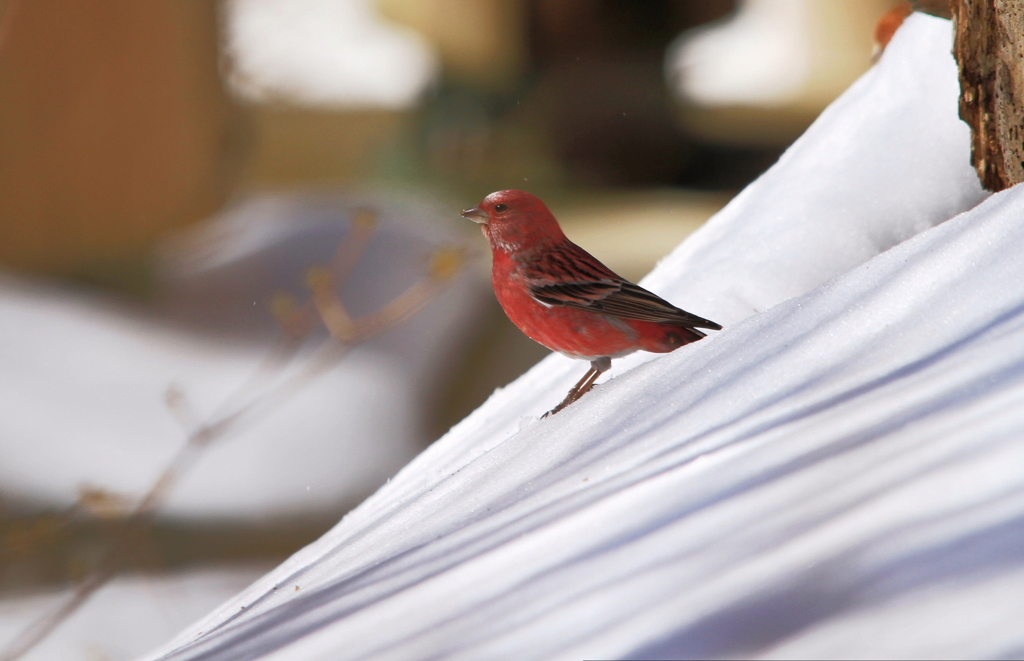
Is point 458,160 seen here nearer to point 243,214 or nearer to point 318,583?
point 243,214

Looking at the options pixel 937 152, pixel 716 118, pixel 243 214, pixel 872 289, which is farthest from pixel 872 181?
pixel 243 214

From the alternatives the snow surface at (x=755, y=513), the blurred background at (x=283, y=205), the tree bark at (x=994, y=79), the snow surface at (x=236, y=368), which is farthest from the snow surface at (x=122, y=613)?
the tree bark at (x=994, y=79)

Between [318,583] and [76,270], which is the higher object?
[76,270]

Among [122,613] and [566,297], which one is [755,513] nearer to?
[566,297]

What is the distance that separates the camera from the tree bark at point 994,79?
56 centimetres

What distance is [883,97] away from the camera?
86 cm

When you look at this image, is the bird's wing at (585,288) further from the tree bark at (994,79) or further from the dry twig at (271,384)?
the dry twig at (271,384)

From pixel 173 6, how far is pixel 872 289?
7.75 ft

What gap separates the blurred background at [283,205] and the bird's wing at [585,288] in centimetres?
142

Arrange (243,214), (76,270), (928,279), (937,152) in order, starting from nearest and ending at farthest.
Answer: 1. (928,279)
2. (937,152)
3. (76,270)
4. (243,214)

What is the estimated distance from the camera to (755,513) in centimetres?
30

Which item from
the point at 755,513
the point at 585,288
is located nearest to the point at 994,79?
the point at 585,288

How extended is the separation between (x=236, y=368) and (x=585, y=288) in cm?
185

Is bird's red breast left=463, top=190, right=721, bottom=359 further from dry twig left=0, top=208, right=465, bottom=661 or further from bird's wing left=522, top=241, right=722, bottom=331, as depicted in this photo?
dry twig left=0, top=208, right=465, bottom=661
